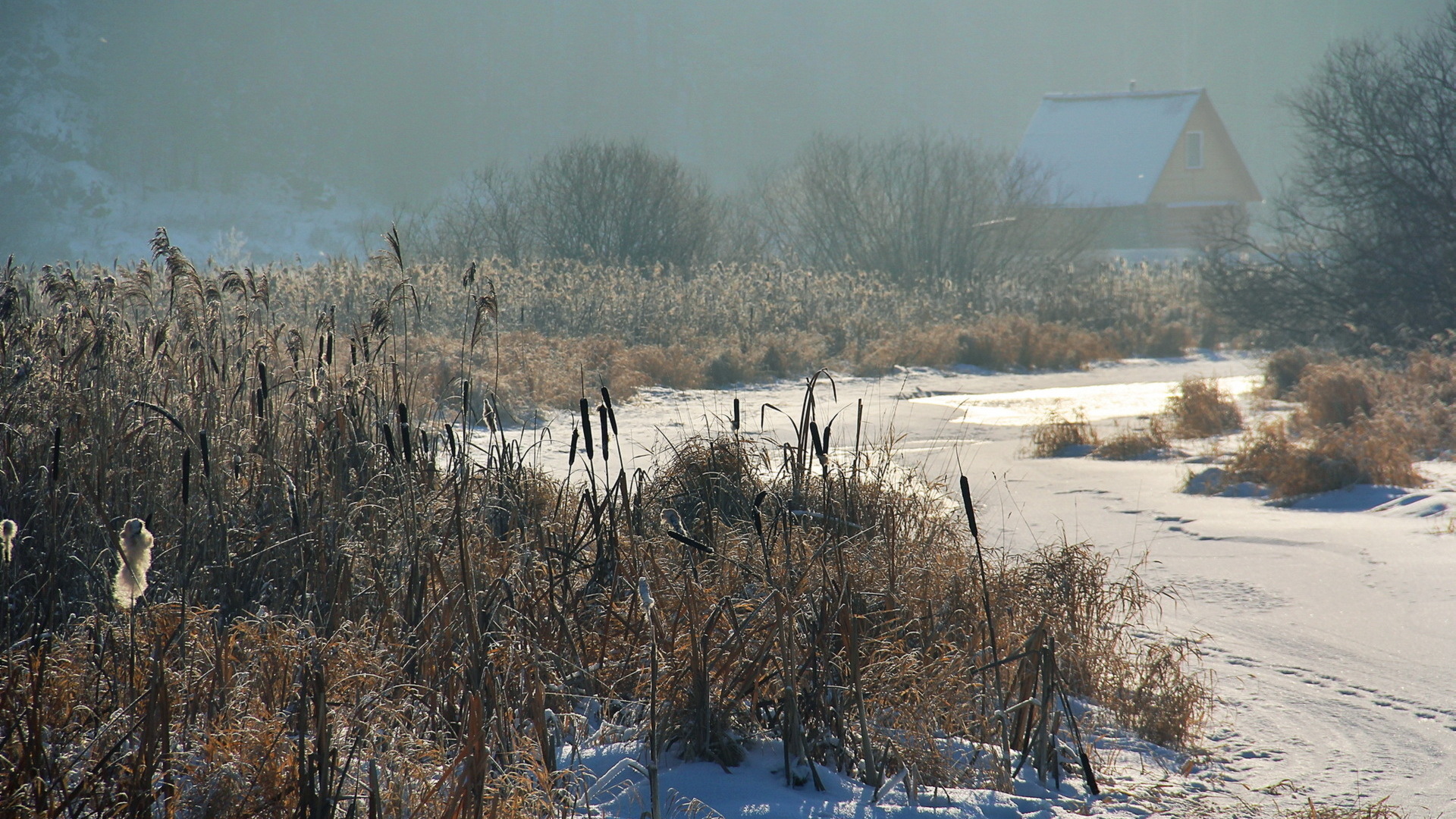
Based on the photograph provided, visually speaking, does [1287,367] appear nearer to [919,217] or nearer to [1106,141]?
[919,217]

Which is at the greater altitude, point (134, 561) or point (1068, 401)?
point (1068, 401)

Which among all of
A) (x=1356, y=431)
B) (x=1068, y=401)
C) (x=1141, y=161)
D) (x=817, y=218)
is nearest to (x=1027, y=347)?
(x=1068, y=401)

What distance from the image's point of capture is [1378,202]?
1373 cm

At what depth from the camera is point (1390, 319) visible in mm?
13891

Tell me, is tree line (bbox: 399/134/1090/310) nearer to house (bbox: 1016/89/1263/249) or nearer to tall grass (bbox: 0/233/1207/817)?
house (bbox: 1016/89/1263/249)

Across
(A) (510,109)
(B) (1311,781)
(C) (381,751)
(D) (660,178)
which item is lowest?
(B) (1311,781)

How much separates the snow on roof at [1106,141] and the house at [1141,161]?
0.04 meters

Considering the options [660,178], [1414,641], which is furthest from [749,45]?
[1414,641]

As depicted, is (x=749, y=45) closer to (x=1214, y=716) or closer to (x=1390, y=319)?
(x=1390, y=319)

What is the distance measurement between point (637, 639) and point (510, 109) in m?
76.1

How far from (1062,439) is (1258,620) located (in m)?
5.14

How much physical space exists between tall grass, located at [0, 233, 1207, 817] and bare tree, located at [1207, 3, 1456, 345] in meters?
11.1

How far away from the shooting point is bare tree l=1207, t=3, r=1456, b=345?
13.2 m

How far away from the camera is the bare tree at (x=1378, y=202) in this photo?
1323 centimetres
